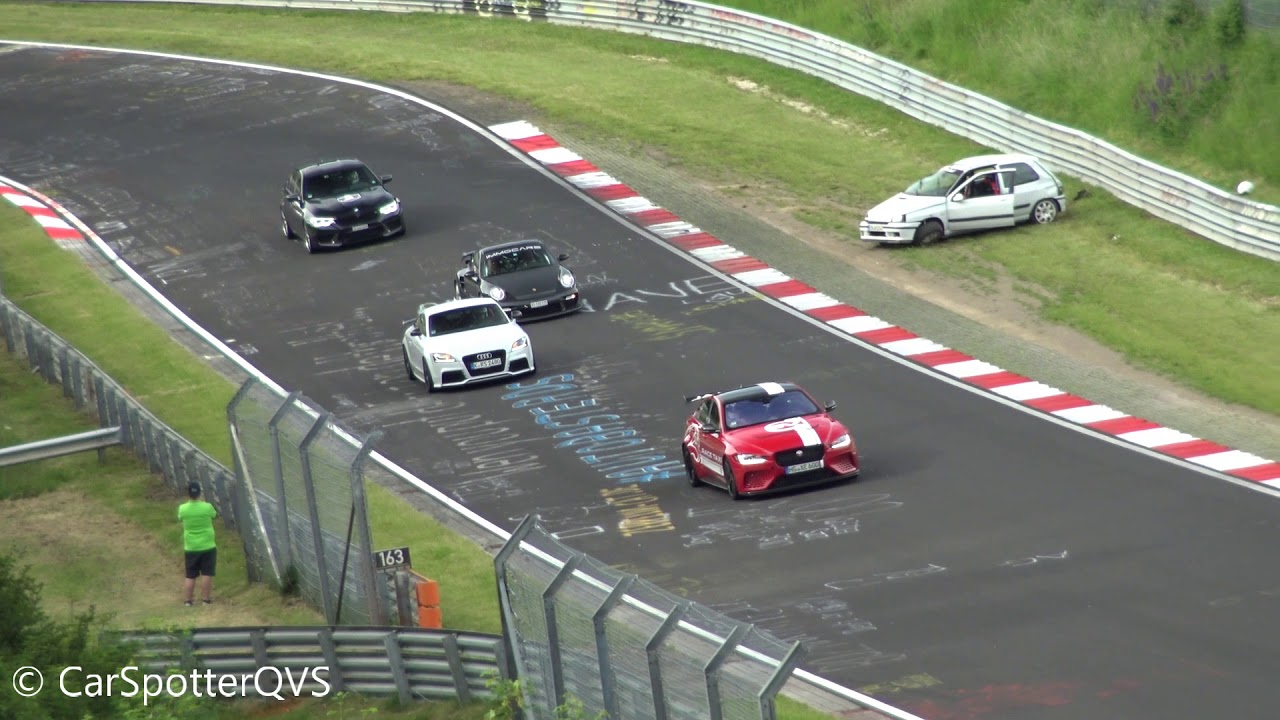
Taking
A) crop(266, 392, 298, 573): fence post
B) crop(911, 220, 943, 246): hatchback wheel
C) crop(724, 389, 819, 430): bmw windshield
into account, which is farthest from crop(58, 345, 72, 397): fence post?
crop(911, 220, 943, 246): hatchback wheel

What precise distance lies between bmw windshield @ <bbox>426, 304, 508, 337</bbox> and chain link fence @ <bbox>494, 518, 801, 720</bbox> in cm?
1526

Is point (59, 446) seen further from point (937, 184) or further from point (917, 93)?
point (917, 93)

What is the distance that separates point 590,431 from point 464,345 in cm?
372

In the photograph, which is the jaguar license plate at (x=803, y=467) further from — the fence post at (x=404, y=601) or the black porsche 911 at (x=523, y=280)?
the black porsche 911 at (x=523, y=280)

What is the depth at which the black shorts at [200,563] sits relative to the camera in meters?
20.4

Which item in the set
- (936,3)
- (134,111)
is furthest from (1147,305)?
(134,111)

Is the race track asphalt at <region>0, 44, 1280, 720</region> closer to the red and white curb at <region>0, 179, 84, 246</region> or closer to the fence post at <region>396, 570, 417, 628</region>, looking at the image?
the red and white curb at <region>0, 179, 84, 246</region>

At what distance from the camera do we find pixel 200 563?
67.1 ft

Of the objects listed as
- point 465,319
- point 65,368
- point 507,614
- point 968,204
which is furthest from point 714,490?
point 968,204

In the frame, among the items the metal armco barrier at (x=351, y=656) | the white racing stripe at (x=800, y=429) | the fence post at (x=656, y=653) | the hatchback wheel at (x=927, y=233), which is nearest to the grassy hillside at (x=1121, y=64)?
the hatchback wheel at (x=927, y=233)

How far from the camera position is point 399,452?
26672mm

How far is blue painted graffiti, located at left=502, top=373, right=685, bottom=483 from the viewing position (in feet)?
82.1

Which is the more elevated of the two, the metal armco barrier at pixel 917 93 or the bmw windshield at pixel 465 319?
the metal armco barrier at pixel 917 93

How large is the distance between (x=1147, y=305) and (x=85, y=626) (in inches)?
824
